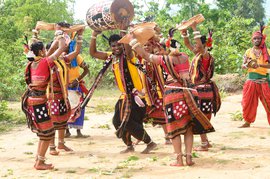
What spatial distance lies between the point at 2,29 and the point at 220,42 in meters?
12.7

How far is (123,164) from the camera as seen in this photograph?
5984 millimetres

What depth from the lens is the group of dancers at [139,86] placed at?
5598mm

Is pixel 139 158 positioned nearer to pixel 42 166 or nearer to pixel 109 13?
pixel 42 166

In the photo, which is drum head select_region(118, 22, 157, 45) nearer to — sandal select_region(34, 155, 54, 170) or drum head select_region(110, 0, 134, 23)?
drum head select_region(110, 0, 134, 23)

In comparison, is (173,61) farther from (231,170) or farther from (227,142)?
(227,142)

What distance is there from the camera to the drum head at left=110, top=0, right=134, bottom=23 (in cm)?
594

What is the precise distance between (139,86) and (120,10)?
51.2 inches

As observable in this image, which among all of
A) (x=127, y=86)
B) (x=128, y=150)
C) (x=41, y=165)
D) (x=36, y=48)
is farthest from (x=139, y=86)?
(x=41, y=165)

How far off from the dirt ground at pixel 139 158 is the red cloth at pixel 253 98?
0.32m

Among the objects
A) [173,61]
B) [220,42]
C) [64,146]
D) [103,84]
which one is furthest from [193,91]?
[103,84]

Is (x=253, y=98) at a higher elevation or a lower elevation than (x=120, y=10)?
lower

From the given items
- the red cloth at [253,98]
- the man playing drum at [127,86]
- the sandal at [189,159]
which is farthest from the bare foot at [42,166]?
the red cloth at [253,98]

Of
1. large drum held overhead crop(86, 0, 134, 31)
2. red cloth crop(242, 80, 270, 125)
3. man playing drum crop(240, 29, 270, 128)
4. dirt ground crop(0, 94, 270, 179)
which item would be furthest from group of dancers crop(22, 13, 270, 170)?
red cloth crop(242, 80, 270, 125)

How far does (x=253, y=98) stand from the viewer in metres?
9.05
